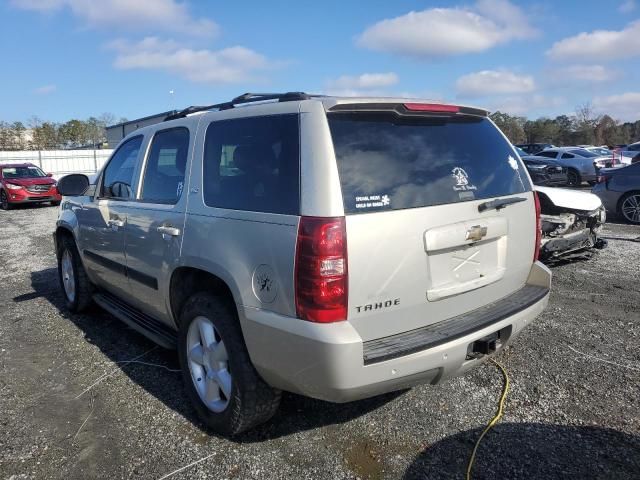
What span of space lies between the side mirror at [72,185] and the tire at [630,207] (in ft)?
32.3

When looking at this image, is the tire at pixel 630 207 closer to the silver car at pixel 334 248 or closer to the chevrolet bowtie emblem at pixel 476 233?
the silver car at pixel 334 248

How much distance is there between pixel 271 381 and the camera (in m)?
2.61

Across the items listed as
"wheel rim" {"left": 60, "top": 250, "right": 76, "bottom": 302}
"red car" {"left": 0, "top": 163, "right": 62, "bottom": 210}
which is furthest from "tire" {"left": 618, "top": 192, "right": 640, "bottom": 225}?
"red car" {"left": 0, "top": 163, "right": 62, "bottom": 210}

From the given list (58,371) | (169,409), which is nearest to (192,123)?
(169,409)

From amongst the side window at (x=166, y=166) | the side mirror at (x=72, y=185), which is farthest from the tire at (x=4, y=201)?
the side window at (x=166, y=166)

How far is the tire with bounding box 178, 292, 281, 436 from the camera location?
107 inches

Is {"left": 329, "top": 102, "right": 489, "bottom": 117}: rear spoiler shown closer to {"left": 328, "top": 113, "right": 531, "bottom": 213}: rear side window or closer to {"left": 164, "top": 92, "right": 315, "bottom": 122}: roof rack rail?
{"left": 328, "top": 113, "right": 531, "bottom": 213}: rear side window

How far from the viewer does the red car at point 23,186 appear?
16469mm

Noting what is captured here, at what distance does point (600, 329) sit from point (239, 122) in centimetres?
362

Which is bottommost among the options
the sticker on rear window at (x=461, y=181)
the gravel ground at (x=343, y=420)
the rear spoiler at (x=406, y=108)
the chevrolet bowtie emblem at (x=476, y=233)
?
the gravel ground at (x=343, y=420)

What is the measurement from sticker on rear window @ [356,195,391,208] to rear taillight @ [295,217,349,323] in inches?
5.7

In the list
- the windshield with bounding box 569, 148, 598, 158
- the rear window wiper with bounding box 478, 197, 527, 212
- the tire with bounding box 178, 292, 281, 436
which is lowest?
the tire with bounding box 178, 292, 281, 436

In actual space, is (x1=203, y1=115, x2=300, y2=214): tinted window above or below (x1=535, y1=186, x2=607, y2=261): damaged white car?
above

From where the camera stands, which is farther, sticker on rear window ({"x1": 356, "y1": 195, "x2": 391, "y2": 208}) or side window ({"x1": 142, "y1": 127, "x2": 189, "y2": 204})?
side window ({"x1": 142, "y1": 127, "x2": 189, "y2": 204})
